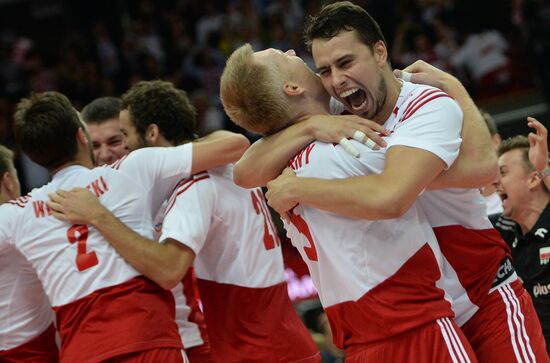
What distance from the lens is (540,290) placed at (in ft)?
18.2

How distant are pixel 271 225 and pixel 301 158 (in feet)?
5.08

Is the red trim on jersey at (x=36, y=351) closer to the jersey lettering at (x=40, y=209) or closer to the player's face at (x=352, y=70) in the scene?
the jersey lettering at (x=40, y=209)

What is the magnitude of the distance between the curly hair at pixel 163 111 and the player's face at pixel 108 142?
1.92 feet

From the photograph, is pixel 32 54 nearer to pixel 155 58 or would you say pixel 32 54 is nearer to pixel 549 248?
pixel 155 58

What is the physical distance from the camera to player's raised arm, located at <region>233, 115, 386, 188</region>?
349 centimetres

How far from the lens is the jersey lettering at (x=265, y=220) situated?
5008mm

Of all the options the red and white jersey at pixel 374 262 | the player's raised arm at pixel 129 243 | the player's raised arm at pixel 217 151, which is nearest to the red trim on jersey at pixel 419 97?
the red and white jersey at pixel 374 262

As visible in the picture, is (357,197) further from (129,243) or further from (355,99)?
(129,243)

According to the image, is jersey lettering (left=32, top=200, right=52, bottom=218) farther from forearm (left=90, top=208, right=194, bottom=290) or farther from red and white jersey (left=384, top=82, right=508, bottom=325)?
red and white jersey (left=384, top=82, right=508, bottom=325)

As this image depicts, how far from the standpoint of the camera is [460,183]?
11.5ft

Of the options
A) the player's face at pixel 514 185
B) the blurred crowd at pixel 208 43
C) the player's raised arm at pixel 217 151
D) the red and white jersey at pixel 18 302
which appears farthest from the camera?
the blurred crowd at pixel 208 43

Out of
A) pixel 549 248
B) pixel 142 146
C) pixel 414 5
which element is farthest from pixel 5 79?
pixel 549 248

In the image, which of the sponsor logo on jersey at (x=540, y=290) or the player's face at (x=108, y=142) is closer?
the sponsor logo on jersey at (x=540, y=290)

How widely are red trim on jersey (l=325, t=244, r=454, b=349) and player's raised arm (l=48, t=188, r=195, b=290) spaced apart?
119 centimetres
